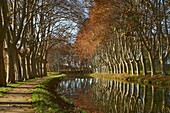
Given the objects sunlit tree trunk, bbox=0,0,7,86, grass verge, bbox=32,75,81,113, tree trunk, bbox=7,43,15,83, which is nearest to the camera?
grass verge, bbox=32,75,81,113

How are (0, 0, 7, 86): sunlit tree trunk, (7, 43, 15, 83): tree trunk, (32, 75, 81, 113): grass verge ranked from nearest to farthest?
(32, 75, 81, 113): grass verge, (0, 0, 7, 86): sunlit tree trunk, (7, 43, 15, 83): tree trunk

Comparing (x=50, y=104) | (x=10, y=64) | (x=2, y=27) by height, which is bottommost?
(x=50, y=104)

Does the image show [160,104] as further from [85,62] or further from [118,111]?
[85,62]

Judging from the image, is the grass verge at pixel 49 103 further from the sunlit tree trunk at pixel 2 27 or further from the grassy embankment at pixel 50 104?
the sunlit tree trunk at pixel 2 27

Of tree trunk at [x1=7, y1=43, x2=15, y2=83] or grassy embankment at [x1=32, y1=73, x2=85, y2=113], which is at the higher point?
tree trunk at [x1=7, y1=43, x2=15, y2=83]

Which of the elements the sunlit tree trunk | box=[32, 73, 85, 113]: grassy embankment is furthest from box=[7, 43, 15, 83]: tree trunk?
box=[32, 73, 85, 113]: grassy embankment

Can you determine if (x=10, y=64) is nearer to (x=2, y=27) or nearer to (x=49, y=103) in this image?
(x=2, y=27)

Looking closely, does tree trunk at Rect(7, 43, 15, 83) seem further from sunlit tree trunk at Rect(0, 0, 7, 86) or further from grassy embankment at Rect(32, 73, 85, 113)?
grassy embankment at Rect(32, 73, 85, 113)

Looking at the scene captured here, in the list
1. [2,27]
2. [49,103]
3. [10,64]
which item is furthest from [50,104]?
[10,64]

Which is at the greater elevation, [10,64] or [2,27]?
[2,27]

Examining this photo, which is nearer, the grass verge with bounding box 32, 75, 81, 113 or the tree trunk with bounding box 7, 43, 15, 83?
the grass verge with bounding box 32, 75, 81, 113

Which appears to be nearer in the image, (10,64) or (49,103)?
(49,103)

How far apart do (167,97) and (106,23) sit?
16479mm

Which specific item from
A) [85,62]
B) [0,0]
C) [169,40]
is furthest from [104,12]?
[85,62]
